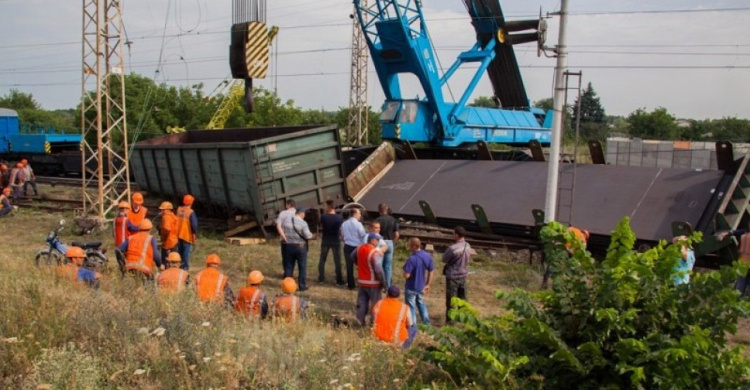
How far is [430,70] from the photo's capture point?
19.9 m

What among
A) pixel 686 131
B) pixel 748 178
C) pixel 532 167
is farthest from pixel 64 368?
pixel 686 131

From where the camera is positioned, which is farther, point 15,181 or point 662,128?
point 662,128

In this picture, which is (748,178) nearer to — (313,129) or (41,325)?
(313,129)

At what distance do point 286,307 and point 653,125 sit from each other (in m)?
66.6

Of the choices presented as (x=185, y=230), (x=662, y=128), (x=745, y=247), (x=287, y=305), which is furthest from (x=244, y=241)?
(x=662, y=128)

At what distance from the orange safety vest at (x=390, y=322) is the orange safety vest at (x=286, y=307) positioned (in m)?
0.90

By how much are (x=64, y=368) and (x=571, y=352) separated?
3.11m

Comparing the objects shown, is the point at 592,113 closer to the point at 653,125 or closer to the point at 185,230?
the point at 653,125

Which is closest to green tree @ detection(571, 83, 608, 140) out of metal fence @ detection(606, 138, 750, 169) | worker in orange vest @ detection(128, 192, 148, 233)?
metal fence @ detection(606, 138, 750, 169)

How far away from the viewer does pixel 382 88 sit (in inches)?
808

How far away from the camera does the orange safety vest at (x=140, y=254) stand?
7730mm

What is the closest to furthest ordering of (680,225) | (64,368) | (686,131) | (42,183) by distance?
1. (64,368)
2. (680,225)
3. (42,183)
4. (686,131)

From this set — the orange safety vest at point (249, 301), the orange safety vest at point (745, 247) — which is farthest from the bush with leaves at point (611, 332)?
the orange safety vest at point (745, 247)

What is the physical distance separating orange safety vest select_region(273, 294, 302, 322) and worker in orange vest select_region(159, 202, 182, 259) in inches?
149
